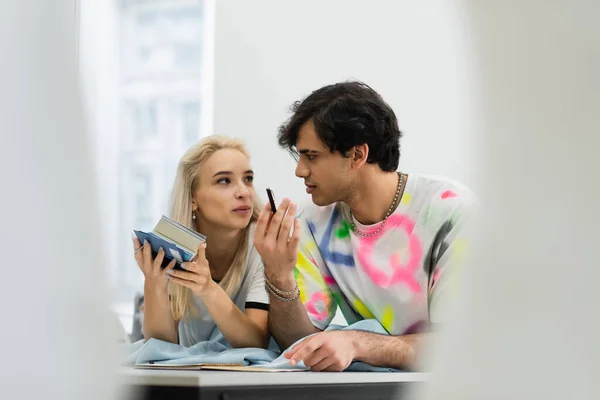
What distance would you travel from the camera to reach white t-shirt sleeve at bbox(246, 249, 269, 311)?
122 centimetres

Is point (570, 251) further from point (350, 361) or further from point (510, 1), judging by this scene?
point (350, 361)

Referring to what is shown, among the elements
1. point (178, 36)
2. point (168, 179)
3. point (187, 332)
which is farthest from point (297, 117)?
point (178, 36)

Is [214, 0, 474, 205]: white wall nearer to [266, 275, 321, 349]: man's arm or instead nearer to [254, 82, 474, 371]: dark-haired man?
[254, 82, 474, 371]: dark-haired man

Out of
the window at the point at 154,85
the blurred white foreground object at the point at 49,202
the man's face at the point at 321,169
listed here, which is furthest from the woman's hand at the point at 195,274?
the blurred white foreground object at the point at 49,202

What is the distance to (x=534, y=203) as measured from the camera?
29cm

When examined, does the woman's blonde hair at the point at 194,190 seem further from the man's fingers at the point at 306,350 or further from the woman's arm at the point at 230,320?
the man's fingers at the point at 306,350

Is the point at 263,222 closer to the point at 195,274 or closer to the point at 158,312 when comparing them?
the point at 195,274

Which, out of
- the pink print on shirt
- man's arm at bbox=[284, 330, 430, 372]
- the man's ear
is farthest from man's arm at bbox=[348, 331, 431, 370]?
the man's ear

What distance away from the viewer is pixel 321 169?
47.9 inches

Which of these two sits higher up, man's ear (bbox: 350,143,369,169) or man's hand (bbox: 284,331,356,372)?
man's ear (bbox: 350,143,369,169)

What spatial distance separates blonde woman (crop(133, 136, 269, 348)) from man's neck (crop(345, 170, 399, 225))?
0.68ft

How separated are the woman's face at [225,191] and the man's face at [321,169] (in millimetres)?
123

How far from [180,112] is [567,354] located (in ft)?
5.52

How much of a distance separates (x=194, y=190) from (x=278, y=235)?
1.07 ft
